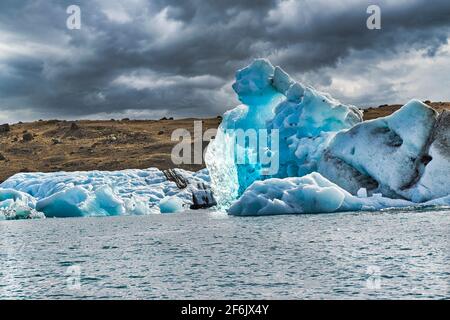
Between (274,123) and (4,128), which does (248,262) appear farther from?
(4,128)

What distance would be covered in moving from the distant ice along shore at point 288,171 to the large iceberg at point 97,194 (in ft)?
0.28

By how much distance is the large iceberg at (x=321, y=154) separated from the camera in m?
29.4

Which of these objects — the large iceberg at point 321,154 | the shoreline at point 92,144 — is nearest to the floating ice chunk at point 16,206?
the large iceberg at point 321,154

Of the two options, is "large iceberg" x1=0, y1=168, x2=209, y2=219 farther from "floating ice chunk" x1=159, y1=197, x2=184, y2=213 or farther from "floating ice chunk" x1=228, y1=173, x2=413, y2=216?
"floating ice chunk" x1=228, y1=173, x2=413, y2=216

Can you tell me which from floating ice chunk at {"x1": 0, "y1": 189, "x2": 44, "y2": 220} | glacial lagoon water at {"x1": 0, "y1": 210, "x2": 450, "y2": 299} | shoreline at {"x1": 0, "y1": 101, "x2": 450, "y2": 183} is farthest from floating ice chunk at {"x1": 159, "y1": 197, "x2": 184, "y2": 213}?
shoreline at {"x1": 0, "y1": 101, "x2": 450, "y2": 183}

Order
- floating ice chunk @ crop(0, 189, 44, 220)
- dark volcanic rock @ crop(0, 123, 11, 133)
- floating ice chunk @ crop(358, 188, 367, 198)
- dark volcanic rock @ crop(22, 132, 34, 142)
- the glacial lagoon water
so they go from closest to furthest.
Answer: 1. the glacial lagoon water
2. floating ice chunk @ crop(358, 188, 367, 198)
3. floating ice chunk @ crop(0, 189, 44, 220)
4. dark volcanic rock @ crop(22, 132, 34, 142)
5. dark volcanic rock @ crop(0, 123, 11, 133)

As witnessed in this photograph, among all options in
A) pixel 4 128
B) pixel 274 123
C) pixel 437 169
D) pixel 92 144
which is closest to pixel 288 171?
pixel 274 123

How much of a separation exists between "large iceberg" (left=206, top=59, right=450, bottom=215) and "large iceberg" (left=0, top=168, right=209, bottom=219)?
8.67 meters

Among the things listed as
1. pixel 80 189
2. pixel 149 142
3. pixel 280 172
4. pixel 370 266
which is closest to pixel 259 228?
pixel 370 266

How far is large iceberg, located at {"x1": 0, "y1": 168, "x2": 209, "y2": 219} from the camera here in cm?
4234

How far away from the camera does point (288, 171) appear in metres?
38.0
